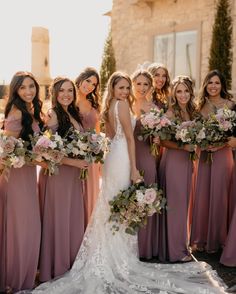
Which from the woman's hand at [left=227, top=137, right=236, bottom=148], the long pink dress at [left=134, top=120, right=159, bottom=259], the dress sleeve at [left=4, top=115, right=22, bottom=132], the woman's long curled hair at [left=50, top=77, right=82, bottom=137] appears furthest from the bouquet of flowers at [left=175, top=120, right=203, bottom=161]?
the dress sleeve at [left=4, top=115, right=22, bottom=132]

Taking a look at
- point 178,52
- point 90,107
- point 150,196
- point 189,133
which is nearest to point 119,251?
point 150,196

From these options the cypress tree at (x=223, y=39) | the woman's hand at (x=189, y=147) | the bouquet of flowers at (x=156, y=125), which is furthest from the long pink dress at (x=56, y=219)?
the cypress tree at (x=223, y=39)

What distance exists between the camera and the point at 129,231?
4.75 metres

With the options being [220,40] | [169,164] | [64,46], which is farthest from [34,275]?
[64,46]

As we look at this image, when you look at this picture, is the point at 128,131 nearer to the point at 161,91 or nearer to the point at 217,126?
the point at 217,126

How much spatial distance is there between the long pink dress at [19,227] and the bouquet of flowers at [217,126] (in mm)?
2083

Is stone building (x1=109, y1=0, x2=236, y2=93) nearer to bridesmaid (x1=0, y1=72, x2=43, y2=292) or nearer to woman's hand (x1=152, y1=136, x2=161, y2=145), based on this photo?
woman's hand (x1=152, y1=136, x2=161, y2=145)

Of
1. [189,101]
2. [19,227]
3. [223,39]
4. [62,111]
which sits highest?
[223,39]

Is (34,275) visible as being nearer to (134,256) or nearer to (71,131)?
(134,256)

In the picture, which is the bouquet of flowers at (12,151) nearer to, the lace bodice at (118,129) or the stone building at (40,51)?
the lace bodice at (118,129)

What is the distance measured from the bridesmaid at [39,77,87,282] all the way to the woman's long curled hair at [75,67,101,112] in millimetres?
849

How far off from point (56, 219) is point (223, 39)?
31.7 ft

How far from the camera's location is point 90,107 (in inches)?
231

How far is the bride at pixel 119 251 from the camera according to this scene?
4609 millimetres
